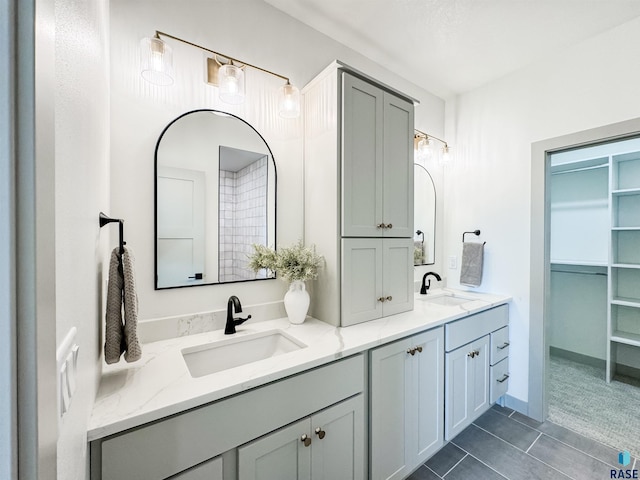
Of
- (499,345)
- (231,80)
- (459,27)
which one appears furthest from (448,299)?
(231,80)

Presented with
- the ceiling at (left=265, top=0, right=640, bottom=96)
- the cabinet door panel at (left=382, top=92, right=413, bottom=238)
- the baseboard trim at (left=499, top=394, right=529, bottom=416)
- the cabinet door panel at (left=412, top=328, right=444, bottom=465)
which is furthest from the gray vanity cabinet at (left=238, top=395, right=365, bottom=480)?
the ceiling at (left=265, top=0, right=640, bottom=96)

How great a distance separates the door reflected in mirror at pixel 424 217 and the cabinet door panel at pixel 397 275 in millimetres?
666

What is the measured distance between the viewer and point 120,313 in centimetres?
95

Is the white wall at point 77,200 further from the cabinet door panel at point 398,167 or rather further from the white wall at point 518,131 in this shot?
the white wall at point 518,131

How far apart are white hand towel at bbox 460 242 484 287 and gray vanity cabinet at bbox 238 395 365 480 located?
1665 millimetres

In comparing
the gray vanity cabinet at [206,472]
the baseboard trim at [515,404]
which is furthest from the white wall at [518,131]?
the gray vanity cabinet at [206,472]

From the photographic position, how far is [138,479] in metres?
0.79

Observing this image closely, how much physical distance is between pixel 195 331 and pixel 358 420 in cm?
90

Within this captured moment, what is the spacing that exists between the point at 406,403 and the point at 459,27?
2.37m

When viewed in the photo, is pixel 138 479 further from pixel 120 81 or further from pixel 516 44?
pixel 516 44

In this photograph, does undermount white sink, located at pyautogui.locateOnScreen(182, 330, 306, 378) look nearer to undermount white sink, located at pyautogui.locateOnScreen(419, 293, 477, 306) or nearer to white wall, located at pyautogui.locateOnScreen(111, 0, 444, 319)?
white wall, located at pyautogui.locateOnScreen(111, 0, 444, 319)

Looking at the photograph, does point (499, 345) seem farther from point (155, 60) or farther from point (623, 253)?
point (155, 60)

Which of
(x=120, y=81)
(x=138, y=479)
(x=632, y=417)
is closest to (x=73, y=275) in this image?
(x=138, y=479)

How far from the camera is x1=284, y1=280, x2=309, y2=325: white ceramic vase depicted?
1.54m
